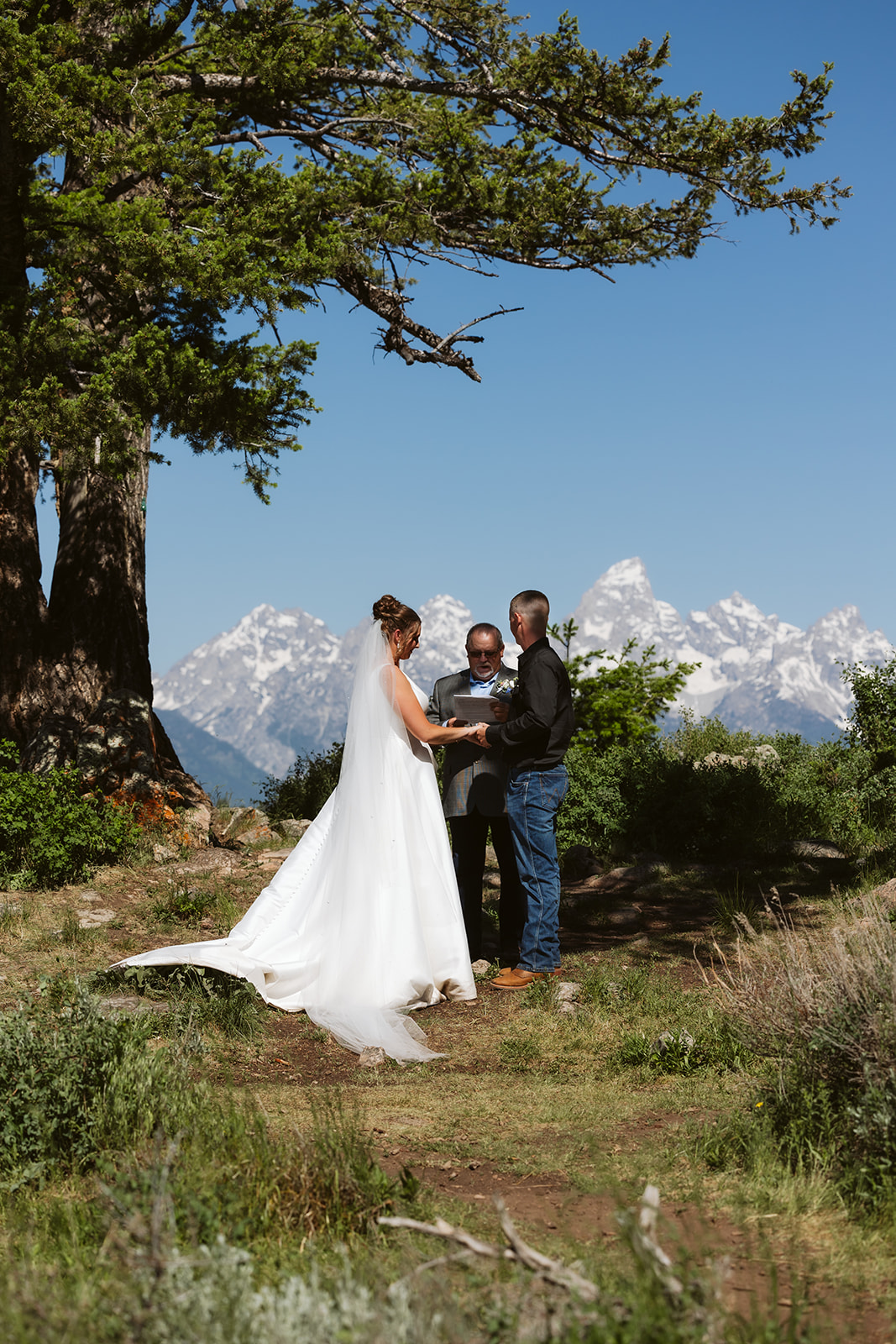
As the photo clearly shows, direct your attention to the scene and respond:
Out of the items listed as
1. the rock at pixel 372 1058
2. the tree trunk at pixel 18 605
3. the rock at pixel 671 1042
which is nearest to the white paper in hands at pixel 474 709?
the rock at pixel 372 1058

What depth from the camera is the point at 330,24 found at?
1090cm

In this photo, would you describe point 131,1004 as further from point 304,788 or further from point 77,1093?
point 304,788

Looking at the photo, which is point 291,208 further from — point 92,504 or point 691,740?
point 691,740

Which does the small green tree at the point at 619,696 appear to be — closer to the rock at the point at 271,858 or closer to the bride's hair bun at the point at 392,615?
the rock at the point at 271,858

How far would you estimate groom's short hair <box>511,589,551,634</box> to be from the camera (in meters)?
7.42

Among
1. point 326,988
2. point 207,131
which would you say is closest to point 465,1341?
point 326,988

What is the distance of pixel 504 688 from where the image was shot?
817 centimetres

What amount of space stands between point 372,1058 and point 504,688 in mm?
3142

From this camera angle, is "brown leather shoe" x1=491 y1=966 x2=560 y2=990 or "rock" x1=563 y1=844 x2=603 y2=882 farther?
"rock" x1=563 y1=844 x2=603 y2=882

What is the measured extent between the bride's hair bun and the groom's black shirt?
33.1 inches

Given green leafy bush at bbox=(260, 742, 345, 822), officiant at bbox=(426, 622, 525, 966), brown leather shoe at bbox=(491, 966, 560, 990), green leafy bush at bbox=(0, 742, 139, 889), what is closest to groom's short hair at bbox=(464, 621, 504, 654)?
officiant at bbox=(426, 622, 525, 966)

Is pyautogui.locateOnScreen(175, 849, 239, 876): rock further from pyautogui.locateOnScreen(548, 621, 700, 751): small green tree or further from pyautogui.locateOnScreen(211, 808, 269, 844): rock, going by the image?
pyautogui.locateOnScreen(548, 621, 700, 751): small green tree

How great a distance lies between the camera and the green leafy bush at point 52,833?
9367 mm

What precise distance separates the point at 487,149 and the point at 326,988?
8557mm
